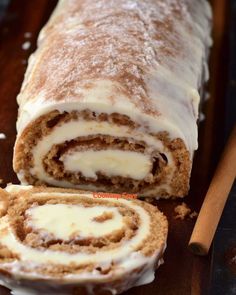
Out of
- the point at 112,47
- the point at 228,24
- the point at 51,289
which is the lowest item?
the point at 228,24

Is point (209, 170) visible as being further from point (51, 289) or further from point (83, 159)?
point (51, 289)

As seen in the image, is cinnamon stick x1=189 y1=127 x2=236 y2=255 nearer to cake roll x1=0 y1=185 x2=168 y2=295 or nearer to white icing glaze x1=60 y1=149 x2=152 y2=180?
cake roll x1=0 y1=185 x2=168 y2=295

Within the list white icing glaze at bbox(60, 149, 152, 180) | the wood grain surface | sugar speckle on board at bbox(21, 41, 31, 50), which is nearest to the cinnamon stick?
the wood grain surface

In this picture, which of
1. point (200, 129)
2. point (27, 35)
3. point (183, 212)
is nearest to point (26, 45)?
point (27, 35)

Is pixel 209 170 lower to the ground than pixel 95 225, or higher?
lower

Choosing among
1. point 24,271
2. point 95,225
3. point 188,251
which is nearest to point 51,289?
point 24,271

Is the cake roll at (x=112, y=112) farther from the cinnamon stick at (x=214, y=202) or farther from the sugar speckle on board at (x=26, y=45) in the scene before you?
the sugar speckle on board at (x=26, y=45)

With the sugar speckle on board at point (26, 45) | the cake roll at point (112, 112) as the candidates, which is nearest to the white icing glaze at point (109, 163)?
the cake roll at point (112, 112)
